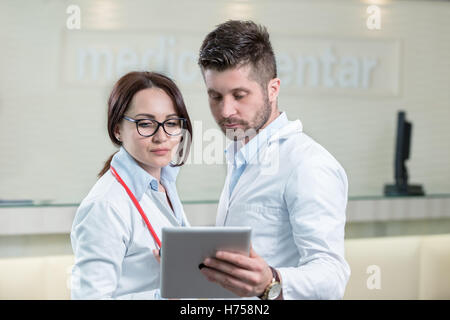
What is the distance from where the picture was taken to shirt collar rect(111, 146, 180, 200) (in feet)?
3.99

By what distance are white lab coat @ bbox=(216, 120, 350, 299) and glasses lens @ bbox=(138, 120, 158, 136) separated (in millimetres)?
280

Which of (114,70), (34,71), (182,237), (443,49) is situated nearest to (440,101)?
(443,49)

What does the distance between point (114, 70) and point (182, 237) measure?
6.28ft

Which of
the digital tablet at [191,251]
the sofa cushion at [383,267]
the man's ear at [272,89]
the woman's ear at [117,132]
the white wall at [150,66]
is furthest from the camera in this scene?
the white wall at [150,66]

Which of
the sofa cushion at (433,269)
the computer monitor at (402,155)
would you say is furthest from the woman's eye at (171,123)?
the computer monitor at (402,155)

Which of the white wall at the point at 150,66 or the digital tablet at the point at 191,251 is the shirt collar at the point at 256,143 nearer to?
the digital tablet at the point at 191,251

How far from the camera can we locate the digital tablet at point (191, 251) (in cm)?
103

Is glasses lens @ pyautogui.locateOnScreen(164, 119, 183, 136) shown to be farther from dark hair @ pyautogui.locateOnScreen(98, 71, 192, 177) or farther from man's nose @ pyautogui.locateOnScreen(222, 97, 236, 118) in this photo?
man's nose @ pyautogui.locateOnScreen(222, 97, 236, 118)

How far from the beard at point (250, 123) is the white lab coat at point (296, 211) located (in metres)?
0.05

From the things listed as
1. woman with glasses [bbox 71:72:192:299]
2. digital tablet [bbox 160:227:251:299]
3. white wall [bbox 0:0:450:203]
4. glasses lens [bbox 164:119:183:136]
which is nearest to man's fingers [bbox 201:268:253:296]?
digital tablet [bbox 160:227:251:299]

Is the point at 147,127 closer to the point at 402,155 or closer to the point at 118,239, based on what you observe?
the point at 118,239

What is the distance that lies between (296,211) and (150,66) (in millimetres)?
1767

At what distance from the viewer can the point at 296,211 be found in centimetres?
122
